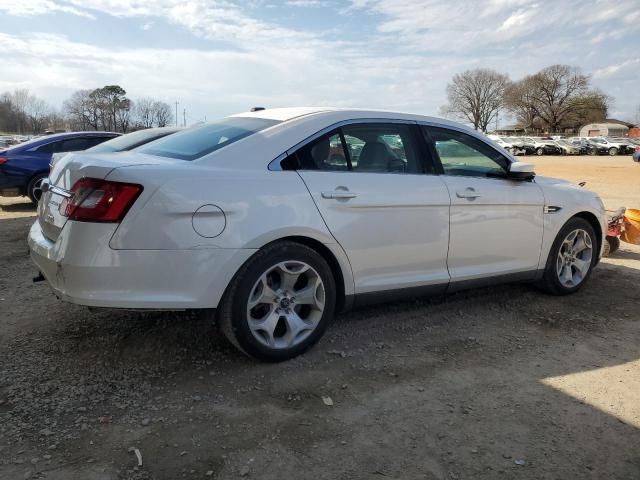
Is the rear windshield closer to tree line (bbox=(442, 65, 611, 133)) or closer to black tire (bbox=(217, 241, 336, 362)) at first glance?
black tire (bbox=(217, 241, 336, 362))

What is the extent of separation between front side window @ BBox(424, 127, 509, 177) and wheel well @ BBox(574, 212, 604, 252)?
113 cm

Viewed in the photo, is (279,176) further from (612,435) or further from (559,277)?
(559,277)

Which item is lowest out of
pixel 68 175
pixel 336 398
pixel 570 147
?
pixel 336 398

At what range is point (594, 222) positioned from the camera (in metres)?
5.21

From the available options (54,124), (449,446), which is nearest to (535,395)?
(449,446)

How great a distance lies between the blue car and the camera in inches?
398

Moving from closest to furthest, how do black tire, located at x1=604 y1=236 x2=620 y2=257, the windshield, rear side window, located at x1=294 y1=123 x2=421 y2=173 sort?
rear side window, located at x1=294 y1=123 x2=421 y2=173 → black tire, located at x1=604 y1=236 x2=620 y2=257 → the windshield

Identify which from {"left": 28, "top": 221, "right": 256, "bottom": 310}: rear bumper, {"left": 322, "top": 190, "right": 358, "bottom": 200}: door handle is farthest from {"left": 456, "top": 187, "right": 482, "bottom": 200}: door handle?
{"left": 28, "top": 221, "right": 256, "bottom": 310}: rear bumper

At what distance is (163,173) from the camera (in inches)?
119

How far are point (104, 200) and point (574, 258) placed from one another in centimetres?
410

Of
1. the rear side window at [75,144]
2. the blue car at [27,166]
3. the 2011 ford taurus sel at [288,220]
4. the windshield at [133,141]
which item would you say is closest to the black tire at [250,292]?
the 2011 ford taurus sel at [288,220]

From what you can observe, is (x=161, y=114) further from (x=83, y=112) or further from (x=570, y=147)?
(x=570, y=147)

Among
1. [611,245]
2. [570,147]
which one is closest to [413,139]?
[611,245]

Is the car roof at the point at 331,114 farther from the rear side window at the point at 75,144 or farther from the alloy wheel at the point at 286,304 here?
the rear side window at the point at 75,144
